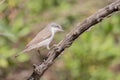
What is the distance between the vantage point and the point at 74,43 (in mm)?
6832

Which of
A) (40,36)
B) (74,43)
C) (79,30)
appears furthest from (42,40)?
(74,43)

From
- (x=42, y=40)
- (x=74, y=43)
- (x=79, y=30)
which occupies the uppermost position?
(x=74, y=43)

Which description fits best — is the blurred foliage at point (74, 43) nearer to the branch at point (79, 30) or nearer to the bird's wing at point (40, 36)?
the bird's wing at point (40, 36)

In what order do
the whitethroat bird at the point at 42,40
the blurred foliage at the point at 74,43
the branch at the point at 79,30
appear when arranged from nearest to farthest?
1. the branch at the point at 79,30
2. the whitethroat bird at the point at 42,40
3. the blurred foliage at the point at 74,43

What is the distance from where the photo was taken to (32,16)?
7.75 meters

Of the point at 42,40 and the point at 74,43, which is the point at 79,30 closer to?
the point at 42,40

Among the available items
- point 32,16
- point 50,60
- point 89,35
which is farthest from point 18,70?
point 50,60

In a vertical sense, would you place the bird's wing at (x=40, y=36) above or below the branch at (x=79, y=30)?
above

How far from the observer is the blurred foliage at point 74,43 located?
6.88 meters

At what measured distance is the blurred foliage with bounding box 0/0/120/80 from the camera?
6879 mm

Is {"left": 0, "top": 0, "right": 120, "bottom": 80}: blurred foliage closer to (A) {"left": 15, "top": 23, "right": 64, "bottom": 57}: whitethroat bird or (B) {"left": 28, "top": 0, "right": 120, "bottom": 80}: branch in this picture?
(A) {"left": 15, "top": 23, "right": 64, "bottom": 57}: whitethroat bird

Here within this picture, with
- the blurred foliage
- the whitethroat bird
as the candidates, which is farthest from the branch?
the blurred foliage

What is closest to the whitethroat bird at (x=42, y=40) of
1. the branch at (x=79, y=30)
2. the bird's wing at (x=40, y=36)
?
the bird's wing at (x=40, y=36)

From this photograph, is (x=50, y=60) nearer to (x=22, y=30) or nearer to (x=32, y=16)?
(x=22, y=30)
